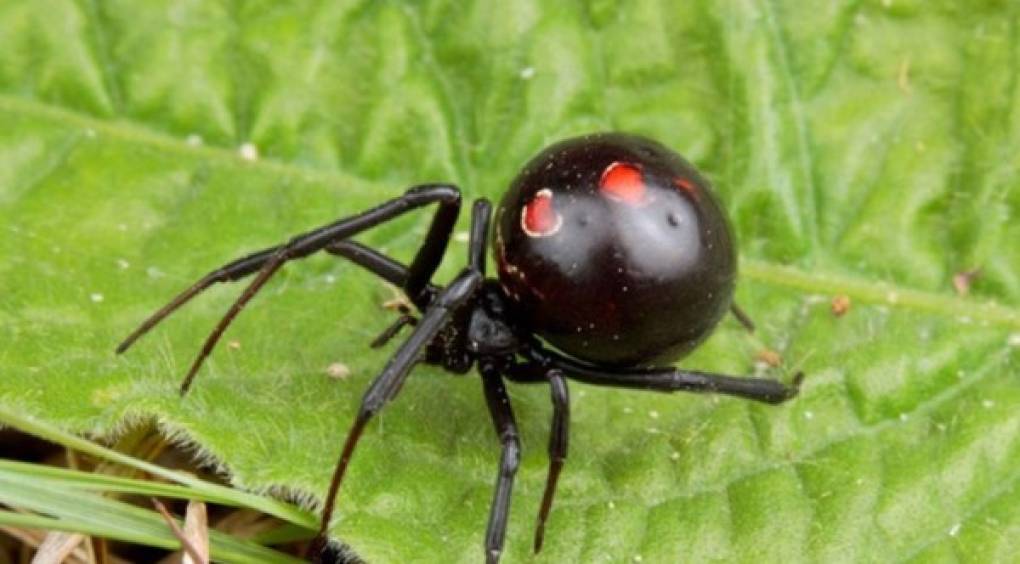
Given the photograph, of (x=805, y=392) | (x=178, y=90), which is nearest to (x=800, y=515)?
(x=805, y=392)

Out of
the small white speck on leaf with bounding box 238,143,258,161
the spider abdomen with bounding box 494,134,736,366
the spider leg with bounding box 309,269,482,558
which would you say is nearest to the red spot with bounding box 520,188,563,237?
the spider abdomen with bounding box 494,134,736,366

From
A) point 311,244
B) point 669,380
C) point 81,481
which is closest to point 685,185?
point 669,380

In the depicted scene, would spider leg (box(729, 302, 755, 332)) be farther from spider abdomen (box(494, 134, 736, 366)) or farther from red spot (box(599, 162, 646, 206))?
red spot (box(599, 162, 646, 206))

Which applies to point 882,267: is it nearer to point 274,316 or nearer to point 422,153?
point 422,153

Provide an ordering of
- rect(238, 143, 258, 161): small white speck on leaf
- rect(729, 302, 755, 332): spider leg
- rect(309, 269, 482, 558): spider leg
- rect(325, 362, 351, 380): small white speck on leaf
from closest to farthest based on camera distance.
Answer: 1. rect(309, 269, 482, 558): spider leg
2. rect(325, 362, 351, 380): small white speck on leaf
3. rect(729, 302, 755, 332): spider leg
4. rect(238, 143, 258, 161): small white speck on leaf

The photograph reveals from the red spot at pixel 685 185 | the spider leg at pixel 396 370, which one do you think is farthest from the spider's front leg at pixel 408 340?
the red spot at pixel 685 185

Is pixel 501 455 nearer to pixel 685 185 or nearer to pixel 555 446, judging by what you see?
pixel 555 446

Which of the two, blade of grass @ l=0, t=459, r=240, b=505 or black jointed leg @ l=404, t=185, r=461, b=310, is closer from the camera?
blade of grass @ l=0, t=459, r=240, b=505
